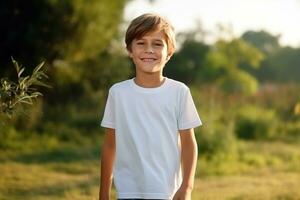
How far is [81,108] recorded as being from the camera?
1437 cm

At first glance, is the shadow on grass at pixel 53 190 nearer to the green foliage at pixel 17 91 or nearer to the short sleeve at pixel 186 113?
the green foliage at pixel 17 91

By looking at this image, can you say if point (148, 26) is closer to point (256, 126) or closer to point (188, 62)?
point (256, 126)

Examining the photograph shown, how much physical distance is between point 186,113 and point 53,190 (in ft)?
16.2

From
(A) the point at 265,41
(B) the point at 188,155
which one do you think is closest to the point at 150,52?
(B) the point at 188,155

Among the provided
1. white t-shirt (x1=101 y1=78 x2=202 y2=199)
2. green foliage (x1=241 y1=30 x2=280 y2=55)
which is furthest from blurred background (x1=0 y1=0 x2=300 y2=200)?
green foliage (x1=241 y1=30 x2=280 y2=55)

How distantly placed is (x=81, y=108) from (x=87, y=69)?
132 centimetres

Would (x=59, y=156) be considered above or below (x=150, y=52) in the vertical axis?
below

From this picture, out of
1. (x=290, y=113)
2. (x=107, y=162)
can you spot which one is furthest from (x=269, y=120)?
(x=107, y=162)

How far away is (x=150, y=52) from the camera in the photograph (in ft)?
8.68

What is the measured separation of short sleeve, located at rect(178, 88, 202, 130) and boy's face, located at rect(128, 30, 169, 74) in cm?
16

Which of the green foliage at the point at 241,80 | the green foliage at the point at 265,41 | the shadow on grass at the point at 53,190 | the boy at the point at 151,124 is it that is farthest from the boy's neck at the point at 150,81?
the green foliage at the point at 265,41

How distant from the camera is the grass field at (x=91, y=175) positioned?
694 cm

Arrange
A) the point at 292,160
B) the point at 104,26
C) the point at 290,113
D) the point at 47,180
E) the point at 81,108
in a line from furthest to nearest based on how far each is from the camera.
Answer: the point at 290,113, the point at 81,108, the point at 104,26, the point at 292,160, the point at 47,180

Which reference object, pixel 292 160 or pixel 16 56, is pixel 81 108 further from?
pixel 292 160
